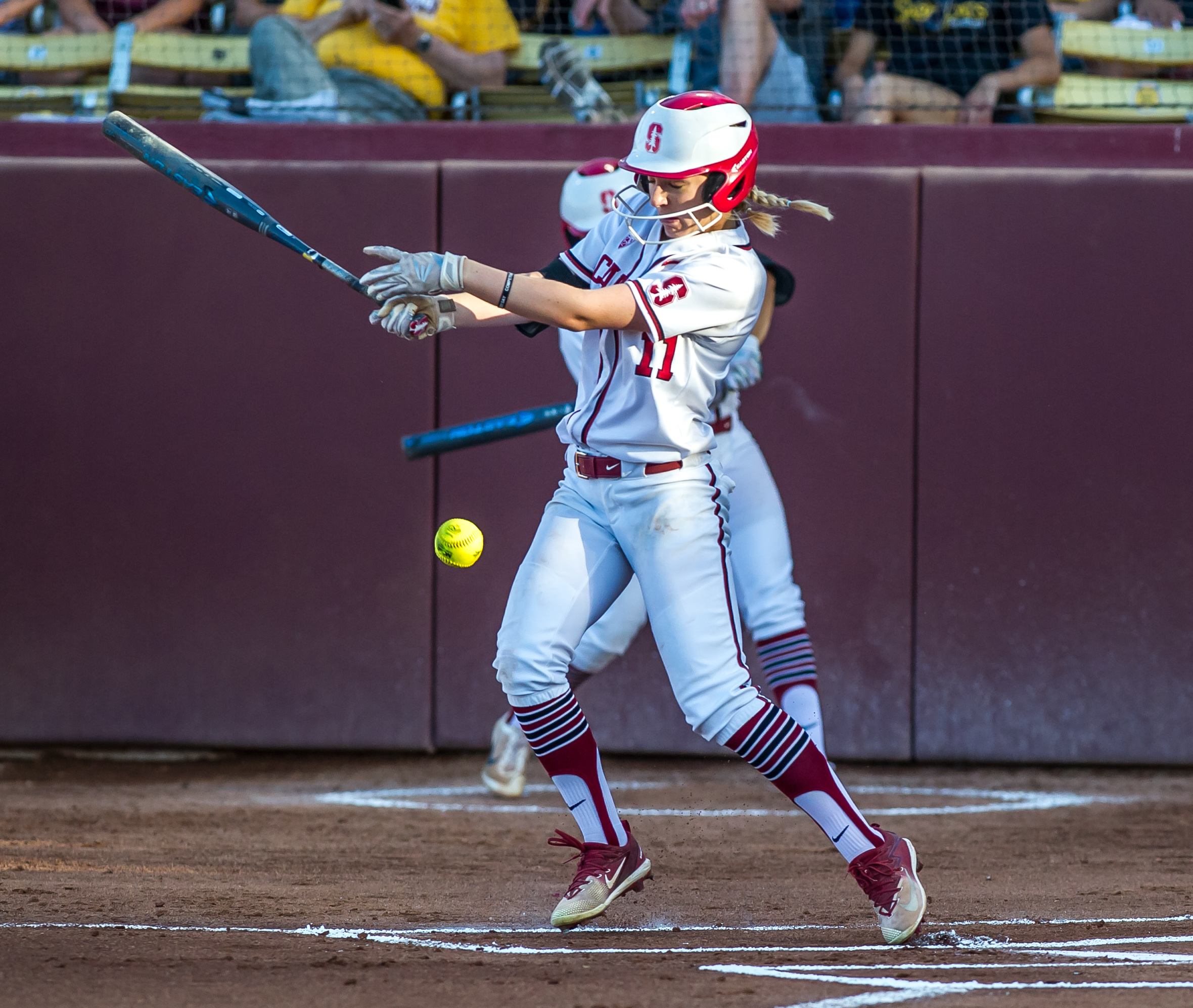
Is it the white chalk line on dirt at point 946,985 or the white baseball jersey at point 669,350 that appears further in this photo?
the white baseball jersey at point 669,350

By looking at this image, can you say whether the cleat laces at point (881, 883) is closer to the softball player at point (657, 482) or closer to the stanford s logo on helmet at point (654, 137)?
the softball player at point (657, 482)

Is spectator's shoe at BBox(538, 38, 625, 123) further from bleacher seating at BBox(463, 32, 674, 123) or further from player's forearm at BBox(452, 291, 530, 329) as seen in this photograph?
player's forearm at BBox(452, 291, 530, 329)

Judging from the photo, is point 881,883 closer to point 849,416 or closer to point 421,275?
point 421,275

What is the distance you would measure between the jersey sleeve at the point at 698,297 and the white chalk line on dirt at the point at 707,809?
223 cm

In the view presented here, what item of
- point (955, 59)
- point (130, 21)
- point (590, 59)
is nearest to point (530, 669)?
point (590, 59)

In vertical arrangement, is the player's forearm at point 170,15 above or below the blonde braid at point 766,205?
above

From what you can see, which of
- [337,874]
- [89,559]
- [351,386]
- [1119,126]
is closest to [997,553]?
[1119,126]

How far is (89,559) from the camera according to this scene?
231 inches

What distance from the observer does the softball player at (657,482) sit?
3096mm

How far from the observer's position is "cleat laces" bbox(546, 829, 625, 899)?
3365 millimetres

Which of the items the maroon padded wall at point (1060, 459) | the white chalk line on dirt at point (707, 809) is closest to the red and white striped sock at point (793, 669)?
the white chalk line on dirt at point (707, 809)

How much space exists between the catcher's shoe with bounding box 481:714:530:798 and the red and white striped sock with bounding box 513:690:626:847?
1.80 meters

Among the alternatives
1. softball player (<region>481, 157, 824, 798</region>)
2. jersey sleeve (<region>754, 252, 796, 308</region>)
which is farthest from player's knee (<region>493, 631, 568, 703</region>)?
jersey sleeve (<region>754, 252, 796, 308</region>)

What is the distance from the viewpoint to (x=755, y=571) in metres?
4.46
